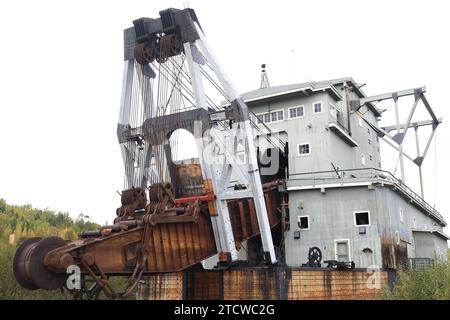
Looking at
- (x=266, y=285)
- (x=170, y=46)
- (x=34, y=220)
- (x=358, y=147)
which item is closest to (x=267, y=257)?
(x=266, y=285)

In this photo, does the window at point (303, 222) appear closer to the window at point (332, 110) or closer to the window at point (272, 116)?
the window at point (272, 116)

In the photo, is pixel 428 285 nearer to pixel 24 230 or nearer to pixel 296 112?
pixel 296 112

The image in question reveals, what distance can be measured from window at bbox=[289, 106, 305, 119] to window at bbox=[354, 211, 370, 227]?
7.02 meters

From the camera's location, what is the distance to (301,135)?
2600 centimetres

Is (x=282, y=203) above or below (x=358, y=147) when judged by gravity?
below

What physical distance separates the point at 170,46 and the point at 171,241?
7.31 meters

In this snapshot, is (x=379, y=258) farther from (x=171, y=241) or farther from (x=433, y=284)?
(x=171, y=241)

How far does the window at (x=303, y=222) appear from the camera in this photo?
22.7 metres

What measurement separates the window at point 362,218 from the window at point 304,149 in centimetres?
505

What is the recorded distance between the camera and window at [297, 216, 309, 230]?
2270cm

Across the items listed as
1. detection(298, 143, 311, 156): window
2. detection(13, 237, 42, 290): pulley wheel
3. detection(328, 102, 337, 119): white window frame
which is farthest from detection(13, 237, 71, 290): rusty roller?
detection(328, 102, 337, 119): white window frame

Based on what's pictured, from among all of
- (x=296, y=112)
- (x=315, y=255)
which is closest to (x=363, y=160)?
(x=296, y=112)

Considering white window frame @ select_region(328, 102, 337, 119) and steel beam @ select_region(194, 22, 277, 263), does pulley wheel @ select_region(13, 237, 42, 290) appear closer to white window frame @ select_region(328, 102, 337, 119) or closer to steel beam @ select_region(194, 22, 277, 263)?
steel beam @ select_region(194, 22, 277, 263)

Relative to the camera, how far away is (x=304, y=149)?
2577 centimetres
